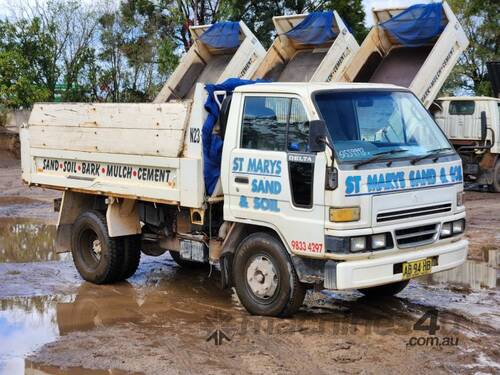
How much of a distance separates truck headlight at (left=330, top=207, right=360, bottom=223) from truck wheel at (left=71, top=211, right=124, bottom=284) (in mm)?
3385

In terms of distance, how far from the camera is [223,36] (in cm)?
1221

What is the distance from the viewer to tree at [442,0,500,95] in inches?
1303

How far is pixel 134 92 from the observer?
31.8 m

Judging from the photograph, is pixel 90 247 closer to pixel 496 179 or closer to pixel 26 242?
pixel 26 242

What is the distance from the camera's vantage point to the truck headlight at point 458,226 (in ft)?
23.3

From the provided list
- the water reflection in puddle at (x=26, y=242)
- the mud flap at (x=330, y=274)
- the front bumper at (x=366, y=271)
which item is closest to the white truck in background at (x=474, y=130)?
the water reflection in puddle at (x=26, y=242)

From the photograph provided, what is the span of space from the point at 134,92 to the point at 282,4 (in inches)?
297

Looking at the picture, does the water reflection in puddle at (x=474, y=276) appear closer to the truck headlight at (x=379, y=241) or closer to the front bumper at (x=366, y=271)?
the front bumper at (x=366, y=271)

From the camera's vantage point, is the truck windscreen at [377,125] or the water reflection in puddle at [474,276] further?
the water reflection in puddle at [474,276]

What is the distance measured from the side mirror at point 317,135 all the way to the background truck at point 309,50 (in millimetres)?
4466

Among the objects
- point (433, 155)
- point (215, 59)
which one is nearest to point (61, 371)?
point (433, 155)

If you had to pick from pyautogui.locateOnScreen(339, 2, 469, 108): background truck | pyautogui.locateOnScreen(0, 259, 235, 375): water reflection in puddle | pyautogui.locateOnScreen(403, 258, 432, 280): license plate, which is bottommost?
pyautogui.locateOnScreen(0, 259, 235, 375): water reflection in puddle

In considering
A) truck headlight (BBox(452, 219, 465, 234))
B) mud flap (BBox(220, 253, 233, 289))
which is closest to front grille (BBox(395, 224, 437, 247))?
truck headlight (BBox(452, 219, 465, 234))

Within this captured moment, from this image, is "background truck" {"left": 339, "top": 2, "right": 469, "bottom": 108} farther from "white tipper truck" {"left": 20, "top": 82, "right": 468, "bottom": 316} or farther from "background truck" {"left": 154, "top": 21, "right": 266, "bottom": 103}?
"white tipper truck" {"left": 20, "top": 82, "right": 468, "bottom": 316}
